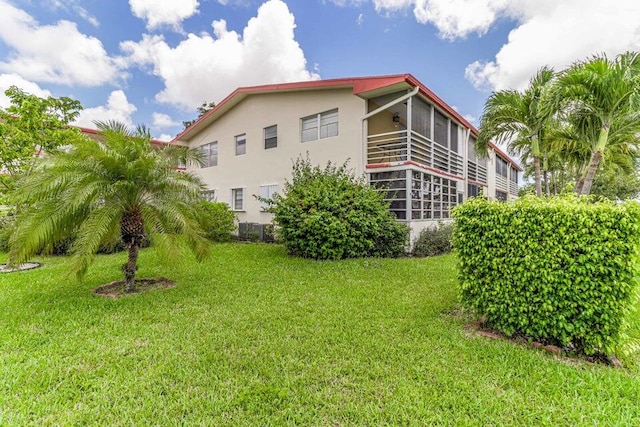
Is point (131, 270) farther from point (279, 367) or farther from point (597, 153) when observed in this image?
point (597, 153)

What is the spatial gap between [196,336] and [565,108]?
1128cm

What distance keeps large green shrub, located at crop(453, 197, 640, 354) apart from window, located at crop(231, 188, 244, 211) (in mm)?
13571

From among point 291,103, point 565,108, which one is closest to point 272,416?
point 565,108

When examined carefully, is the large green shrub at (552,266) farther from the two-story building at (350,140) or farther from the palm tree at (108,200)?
the two-story building at (350,140)

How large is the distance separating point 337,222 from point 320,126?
218 inches

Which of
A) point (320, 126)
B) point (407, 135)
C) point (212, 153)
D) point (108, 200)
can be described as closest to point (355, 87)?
point (320, 126)

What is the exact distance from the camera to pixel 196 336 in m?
4.39

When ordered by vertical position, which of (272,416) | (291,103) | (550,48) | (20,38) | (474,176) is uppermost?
(550,48)

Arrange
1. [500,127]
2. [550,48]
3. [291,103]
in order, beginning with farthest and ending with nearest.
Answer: [291,103] < [550,48] < [500,127]

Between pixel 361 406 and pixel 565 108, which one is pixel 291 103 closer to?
pixel 565 108

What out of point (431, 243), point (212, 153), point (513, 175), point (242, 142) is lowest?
point (431, 243)

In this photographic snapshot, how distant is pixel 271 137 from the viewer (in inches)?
587

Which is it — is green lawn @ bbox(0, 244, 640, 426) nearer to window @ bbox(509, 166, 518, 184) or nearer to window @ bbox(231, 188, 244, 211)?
window @ bbox(231, 188, 244, 211)

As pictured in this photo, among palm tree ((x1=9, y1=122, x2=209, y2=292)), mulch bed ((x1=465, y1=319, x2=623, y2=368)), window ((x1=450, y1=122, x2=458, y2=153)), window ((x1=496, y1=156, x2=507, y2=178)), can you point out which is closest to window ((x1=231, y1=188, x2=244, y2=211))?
palm tree ((x1=9, y1=122, x2=209, y2=292))
